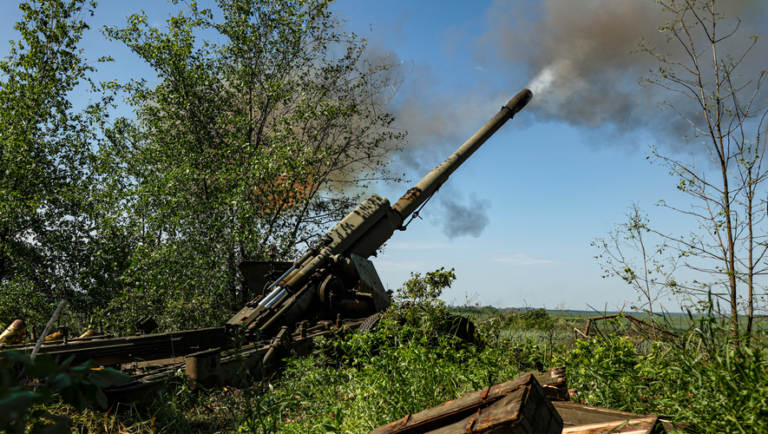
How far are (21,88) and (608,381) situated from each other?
1524 cm

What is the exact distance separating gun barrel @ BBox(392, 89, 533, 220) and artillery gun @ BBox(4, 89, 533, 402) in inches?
0.8

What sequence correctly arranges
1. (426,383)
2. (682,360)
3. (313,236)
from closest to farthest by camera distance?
(682,360), (426,383), (313,236)

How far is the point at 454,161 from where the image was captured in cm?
1086

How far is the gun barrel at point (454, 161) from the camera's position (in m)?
10.0

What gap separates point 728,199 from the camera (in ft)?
20.0

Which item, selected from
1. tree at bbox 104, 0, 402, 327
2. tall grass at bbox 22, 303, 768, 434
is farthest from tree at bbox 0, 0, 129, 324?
tall grass at bbox 22, 303, 768, 434

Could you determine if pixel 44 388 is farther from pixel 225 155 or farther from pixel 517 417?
pixel 225 155

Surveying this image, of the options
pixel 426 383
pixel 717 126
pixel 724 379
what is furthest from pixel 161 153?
pixel 724 379

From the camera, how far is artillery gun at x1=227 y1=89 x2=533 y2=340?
739 cm

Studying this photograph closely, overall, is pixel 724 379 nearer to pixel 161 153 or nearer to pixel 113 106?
pixel 161 153

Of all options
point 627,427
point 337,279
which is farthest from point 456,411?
point 337,279

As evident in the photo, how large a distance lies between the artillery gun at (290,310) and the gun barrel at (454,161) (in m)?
0.02

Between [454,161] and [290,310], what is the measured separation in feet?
17.0

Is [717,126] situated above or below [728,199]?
above
